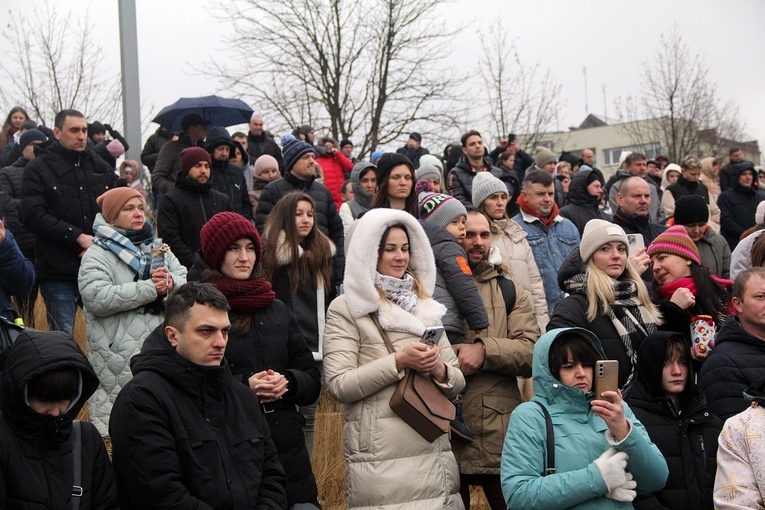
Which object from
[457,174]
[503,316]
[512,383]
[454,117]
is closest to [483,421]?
[512,383]

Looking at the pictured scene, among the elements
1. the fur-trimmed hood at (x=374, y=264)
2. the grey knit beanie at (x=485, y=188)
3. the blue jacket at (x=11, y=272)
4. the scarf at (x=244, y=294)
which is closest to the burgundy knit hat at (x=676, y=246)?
the grey knit beanie at (x=485, y=188)

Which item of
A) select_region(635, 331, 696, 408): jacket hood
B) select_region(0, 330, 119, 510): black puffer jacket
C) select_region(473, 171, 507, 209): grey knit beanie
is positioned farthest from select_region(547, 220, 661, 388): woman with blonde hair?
select_region(0, 330, 119, 510): black puffer jacket

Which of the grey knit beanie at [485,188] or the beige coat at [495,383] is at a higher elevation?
the grey knit beanie at [485,188]

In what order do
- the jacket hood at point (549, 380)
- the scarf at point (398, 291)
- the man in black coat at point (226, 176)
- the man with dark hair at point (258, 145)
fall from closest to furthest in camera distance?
the jacket hood at point (549, 380) → the scarf at point (398, 291) → the man in black coat at point (226, 176) → the man with dark hair at point (258, 145)

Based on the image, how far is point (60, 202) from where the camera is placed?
830cm

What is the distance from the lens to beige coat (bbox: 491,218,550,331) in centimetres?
752

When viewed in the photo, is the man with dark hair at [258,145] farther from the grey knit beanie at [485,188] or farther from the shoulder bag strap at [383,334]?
the shoulder bag strap at [383,334]

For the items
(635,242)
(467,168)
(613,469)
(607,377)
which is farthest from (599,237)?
(467,168)

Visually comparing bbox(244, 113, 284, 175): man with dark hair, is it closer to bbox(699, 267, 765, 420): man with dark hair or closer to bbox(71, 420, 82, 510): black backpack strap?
bbox(699, 267, 765, 420): man with dark hair

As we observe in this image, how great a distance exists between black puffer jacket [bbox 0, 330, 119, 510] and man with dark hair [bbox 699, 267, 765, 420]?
338 centimetres

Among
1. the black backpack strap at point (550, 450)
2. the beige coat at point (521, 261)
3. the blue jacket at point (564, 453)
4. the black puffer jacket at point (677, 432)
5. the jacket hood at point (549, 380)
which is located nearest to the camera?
Result: the blue jacket at point (564, 453)

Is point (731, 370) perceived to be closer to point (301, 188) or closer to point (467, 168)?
point (301, 188)

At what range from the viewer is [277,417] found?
529cm

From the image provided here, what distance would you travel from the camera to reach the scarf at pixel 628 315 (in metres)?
5.86
